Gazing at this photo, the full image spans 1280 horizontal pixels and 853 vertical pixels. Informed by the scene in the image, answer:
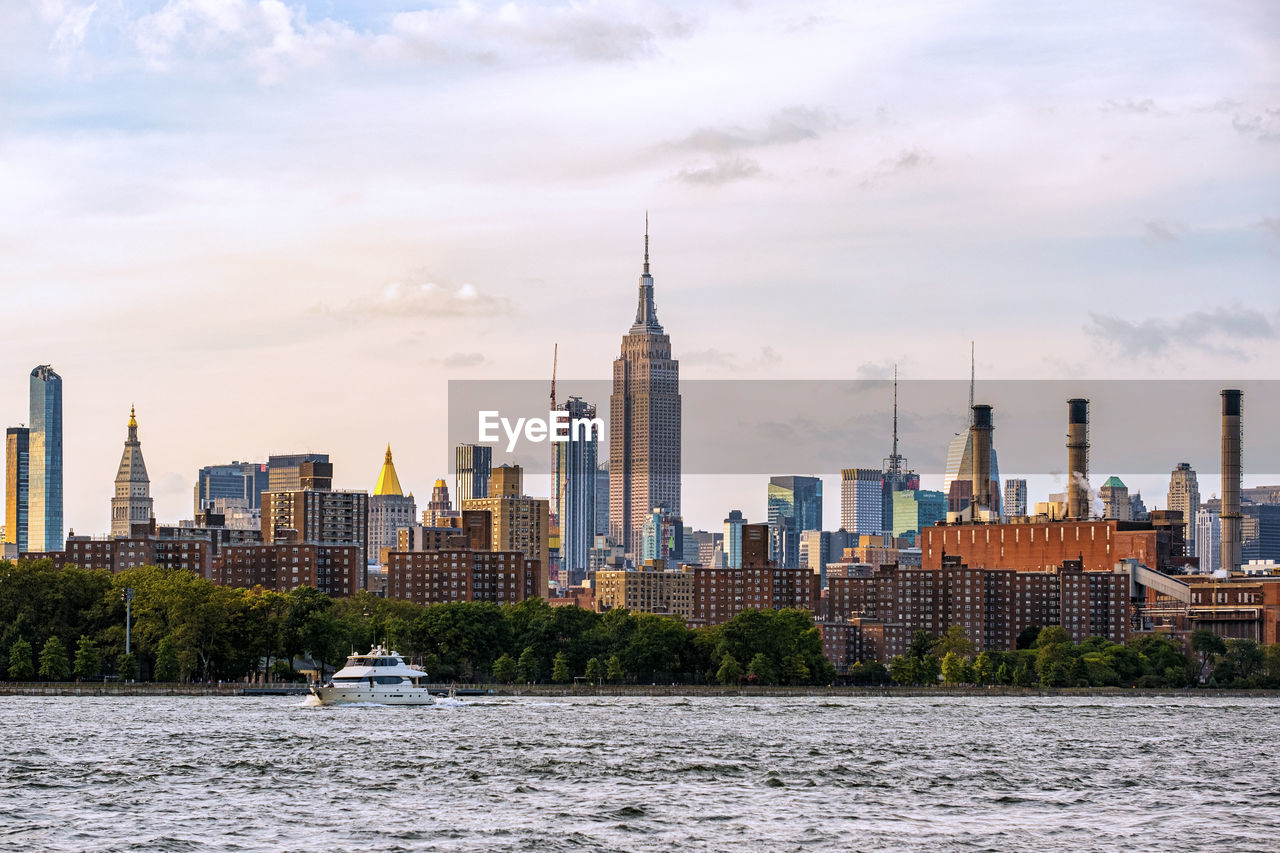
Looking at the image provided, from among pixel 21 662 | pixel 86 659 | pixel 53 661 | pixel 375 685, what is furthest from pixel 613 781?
pixel 21 662

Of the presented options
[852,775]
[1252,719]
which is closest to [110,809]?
[852,775]

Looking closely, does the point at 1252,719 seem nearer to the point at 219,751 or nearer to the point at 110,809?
the point at 219,751

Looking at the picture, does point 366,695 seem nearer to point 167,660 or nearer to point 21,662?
point 167,660

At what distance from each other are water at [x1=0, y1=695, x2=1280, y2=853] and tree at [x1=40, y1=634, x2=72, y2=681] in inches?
1013

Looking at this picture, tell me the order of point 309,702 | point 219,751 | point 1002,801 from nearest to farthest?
point 1002,801 < point 219,751 < point 309,702

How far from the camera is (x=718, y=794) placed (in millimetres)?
92688

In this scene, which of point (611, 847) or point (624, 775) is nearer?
point (611, 847)

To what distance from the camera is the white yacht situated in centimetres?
16538

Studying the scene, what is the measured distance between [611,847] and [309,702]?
91.5 m

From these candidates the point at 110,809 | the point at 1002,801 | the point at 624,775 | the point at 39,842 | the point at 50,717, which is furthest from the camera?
the point at 50,717

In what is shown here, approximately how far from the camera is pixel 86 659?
606 ft

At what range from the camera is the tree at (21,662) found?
605 feet

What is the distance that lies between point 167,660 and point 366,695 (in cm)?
2691

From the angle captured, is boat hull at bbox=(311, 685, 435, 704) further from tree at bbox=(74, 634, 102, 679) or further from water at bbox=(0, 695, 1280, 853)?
tree at bbox=(74, 634, 102, 679)
